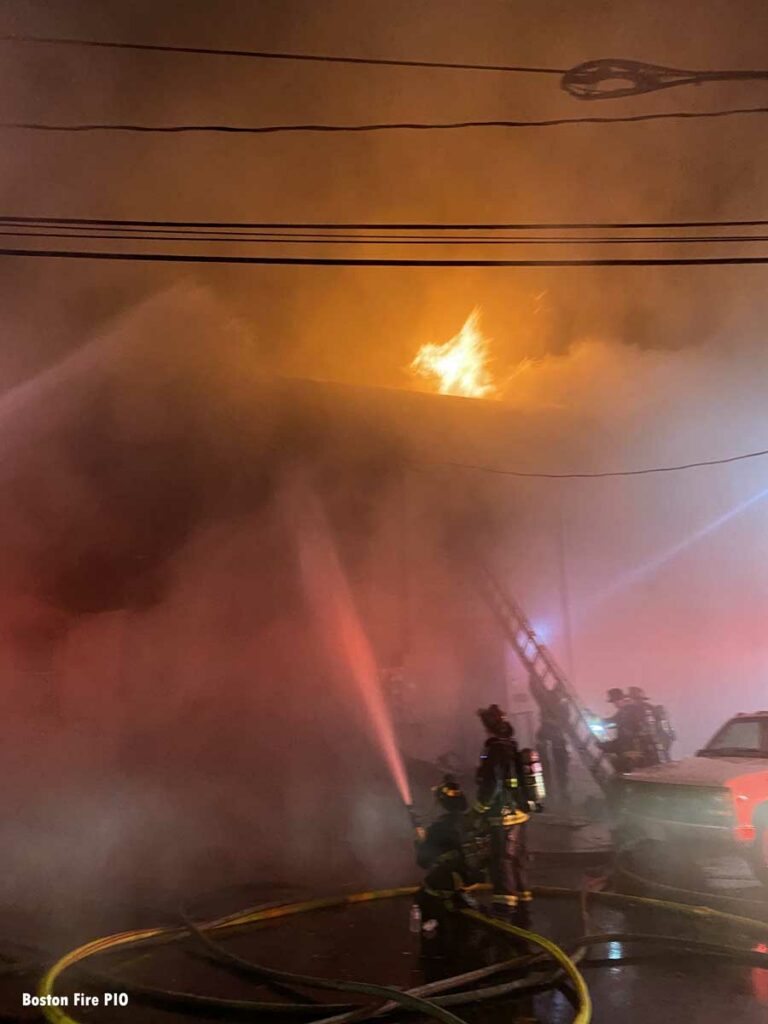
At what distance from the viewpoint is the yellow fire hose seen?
2793 millimetres

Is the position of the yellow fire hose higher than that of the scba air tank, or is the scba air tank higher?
the scba air tank

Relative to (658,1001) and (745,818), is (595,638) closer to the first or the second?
(745,818)

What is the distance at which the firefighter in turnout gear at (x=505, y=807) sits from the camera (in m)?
4.36

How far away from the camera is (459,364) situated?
8.84 meters

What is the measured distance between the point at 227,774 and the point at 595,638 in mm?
7093

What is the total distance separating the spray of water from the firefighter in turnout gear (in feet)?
12.6

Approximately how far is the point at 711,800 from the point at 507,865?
70.9 inches

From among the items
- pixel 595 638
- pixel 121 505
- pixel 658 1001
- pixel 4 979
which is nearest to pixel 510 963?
pixel 658 1001

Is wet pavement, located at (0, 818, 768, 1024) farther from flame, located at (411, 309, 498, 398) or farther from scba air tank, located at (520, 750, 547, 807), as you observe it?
flame, located at (411, 309, 498, 398)

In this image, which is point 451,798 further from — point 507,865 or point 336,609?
point 336,609

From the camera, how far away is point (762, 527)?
12094 mm

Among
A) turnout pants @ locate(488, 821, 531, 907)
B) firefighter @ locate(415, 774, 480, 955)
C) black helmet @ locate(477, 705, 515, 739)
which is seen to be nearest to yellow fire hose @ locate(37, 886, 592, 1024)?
firefighter @ locate(415, 774, 480, 955)

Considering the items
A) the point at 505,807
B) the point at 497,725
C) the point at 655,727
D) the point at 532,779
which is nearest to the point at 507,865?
the point at 505,807

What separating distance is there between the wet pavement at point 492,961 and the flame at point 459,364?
6003mm
